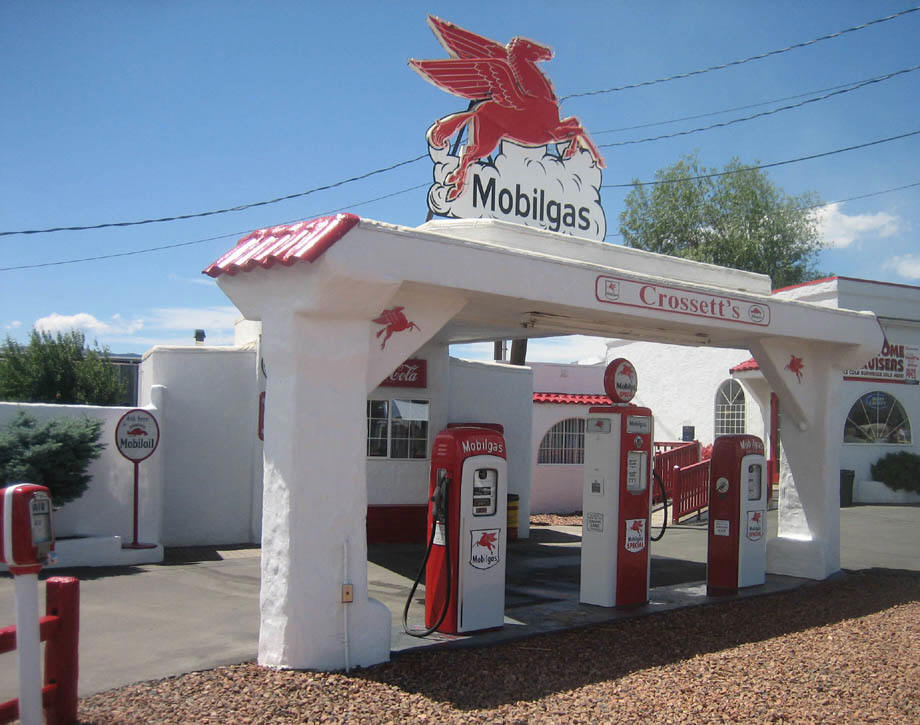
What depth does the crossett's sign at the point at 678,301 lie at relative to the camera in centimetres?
764

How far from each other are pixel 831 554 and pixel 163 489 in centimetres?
891

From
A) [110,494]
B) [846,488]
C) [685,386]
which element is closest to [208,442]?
[110,494]

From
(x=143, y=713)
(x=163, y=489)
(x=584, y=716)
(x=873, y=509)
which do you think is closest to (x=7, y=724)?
(x=143, y=713)

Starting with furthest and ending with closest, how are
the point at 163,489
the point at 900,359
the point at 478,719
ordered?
the point at 900,359 → the point at 163,489 → the point at 478,719

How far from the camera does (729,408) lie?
21.8 metres

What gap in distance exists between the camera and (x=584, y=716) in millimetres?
5305

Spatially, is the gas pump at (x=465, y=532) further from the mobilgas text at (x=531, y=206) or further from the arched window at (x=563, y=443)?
the arched window at (x=563, y=443)

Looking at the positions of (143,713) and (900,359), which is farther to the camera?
(900,359)

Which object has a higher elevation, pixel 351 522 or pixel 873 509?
pixel 351 522

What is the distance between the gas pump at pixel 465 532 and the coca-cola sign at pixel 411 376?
5353 millimetres

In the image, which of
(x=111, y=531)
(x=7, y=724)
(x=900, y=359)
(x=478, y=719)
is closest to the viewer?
(x=7, y=724)

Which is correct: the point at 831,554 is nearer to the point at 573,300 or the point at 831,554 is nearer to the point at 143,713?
the point at 573,300

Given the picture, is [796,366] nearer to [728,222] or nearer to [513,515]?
[513,515]

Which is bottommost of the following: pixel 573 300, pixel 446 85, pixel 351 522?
pixel 351 522
